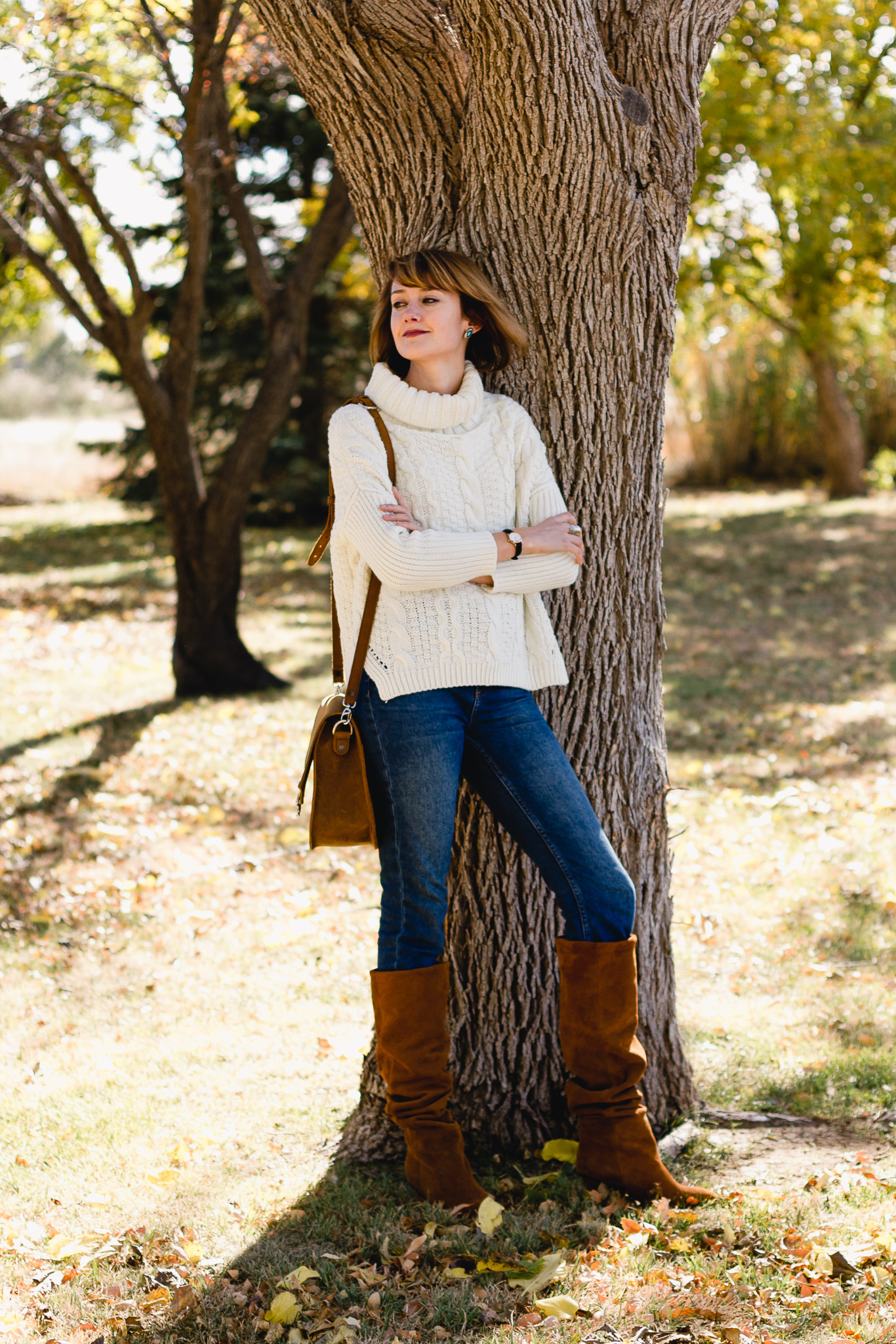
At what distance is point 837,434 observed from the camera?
15.9 metres

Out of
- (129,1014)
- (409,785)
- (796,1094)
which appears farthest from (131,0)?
(796,1094)

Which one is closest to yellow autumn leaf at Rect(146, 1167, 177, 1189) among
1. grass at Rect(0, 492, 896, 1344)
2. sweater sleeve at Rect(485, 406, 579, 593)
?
grass at Rect(0, 492, 896, 1344)

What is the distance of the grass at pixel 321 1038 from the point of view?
2510 millimetres

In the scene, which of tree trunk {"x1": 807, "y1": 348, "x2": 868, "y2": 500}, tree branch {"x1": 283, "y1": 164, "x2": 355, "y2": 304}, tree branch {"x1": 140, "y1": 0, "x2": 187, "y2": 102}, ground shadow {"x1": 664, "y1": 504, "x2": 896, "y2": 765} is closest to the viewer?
tree branch {"x1": 140, "y1": 0, "x2": 187, "y2": 102}

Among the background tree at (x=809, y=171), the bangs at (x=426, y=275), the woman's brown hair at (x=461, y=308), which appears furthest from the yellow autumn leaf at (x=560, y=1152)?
the background tree at (x=809, y=171)

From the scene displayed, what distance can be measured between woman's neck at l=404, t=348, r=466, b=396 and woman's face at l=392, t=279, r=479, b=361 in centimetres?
3

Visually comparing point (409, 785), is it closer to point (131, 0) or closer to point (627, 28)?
point (627, 28)

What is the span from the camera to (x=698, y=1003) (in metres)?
4.08

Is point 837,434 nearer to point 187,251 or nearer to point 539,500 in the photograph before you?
point 187,251

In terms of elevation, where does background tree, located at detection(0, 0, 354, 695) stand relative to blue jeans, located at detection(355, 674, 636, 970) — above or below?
above

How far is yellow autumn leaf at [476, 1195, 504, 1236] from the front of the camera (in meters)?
2.70

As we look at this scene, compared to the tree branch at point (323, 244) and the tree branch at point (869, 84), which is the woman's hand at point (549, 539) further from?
the tree branch at point (869, 84)

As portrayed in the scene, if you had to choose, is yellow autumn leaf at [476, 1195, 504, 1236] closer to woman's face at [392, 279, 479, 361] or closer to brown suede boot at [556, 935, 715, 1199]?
brown suede boot at [556, 935, 715, 1199]

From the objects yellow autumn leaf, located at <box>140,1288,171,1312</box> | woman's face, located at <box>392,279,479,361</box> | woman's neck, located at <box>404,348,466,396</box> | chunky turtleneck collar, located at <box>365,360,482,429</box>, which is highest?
woman's face, located at <box>392,279,479,361</box>
